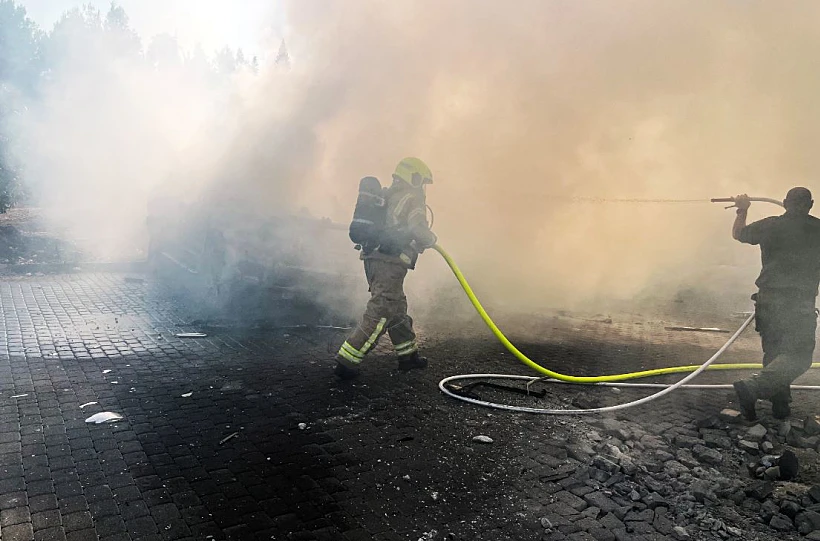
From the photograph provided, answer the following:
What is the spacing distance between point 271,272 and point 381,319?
361 centimetres

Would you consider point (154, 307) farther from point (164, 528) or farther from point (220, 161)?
point (164, 528)

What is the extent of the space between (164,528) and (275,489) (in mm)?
637

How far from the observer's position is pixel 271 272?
8625 mm

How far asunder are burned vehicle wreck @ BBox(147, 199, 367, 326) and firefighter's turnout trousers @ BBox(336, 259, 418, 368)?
7.59 feet

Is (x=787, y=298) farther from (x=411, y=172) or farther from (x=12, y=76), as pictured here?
(x=12, y=76)

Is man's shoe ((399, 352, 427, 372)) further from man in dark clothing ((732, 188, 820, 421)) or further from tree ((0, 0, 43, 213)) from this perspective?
tree ((0, 0, 43, 213))

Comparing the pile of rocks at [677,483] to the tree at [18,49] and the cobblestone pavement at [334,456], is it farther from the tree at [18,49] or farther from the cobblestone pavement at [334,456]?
the tree at [18,49]

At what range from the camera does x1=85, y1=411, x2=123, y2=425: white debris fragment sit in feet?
13.7

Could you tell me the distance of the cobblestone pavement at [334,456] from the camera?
304 cm

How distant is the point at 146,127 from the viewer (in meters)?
14.8

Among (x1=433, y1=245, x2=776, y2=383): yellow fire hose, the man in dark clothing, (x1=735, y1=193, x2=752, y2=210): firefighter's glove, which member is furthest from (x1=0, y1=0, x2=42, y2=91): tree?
the man in dark clothing

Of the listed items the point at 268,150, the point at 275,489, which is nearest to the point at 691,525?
the point at 275,489

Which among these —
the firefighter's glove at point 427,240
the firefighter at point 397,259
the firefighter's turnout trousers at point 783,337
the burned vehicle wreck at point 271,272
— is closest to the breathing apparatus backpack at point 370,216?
the firefighter at point 397,259

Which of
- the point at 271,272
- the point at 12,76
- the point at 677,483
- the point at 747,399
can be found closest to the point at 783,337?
the point at 747,399
